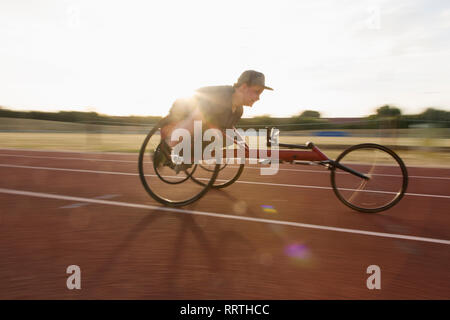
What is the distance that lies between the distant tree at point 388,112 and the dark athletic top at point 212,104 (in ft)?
30.0

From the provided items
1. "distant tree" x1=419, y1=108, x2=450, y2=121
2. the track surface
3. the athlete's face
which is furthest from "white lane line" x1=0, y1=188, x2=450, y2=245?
"distant tree" x1=419, y1=108, x2=450, y2=121

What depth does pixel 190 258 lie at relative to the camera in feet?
10.0

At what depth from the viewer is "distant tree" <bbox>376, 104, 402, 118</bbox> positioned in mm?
11992

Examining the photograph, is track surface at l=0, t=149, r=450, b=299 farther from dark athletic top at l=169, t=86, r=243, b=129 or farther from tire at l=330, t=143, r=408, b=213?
dark athletic top at l=169, t=86, r=243, b=129

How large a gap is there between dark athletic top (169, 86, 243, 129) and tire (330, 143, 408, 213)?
4.99 ft

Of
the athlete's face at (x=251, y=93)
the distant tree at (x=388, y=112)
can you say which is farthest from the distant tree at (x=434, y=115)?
the athlete's face at (x=251, y=93)

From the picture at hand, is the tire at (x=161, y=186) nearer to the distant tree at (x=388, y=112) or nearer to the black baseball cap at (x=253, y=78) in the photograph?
the black baseball cap at (x=253, y=78)

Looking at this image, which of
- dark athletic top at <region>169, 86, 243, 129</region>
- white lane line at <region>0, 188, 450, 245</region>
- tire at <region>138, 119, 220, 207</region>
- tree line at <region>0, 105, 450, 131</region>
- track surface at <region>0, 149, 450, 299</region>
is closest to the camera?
track surface at <region>0, 149, 450, 299</region>

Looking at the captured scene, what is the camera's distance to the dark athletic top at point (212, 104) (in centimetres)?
436

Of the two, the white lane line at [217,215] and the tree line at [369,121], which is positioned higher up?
the tree line at [369,121]

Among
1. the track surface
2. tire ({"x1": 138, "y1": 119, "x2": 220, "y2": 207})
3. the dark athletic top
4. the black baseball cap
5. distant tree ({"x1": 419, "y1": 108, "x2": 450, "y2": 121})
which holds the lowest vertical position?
the track surface

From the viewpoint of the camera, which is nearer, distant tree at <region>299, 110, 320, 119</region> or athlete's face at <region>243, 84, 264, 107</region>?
athlete's face at <region>243, 84, 264, 107</region>

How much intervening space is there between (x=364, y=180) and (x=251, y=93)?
1.89 metres

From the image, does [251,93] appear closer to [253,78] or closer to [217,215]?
[253,78]
